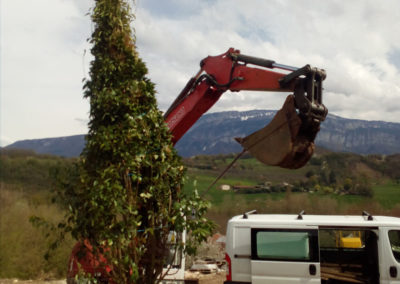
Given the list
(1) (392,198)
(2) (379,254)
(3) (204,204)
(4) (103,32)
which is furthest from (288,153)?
(1) (392,198)

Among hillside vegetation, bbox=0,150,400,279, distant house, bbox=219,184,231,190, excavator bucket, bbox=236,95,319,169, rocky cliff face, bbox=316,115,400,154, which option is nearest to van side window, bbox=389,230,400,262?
excavator bucket, bbox=236,95,319,169

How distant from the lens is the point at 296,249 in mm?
7367

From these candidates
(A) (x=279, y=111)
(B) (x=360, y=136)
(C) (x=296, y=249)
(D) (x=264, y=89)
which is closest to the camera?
(A) (x=279, y=111)

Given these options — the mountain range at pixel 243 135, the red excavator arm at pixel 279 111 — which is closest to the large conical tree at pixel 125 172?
the red excavator arm at pixel 279 111

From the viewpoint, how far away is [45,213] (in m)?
15.9

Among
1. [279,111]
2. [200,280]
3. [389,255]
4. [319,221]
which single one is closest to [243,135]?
[200,280]

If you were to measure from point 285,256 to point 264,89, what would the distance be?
10.6 feet

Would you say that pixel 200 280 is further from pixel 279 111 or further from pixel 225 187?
pixel 225 187

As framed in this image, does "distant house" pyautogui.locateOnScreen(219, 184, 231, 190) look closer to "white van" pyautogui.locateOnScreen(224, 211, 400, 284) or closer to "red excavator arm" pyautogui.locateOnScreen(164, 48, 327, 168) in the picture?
"white van" pyautogui.locateOnScreen(224, 211, 400, 284)

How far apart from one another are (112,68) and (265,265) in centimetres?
474

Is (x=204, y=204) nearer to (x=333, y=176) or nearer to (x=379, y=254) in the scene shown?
(x=379, y=254)

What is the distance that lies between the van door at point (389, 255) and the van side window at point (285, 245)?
1136 millimetres

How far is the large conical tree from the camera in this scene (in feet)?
14.2

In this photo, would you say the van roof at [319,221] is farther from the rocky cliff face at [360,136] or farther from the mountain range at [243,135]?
the rocky cliff face at [360,136]
